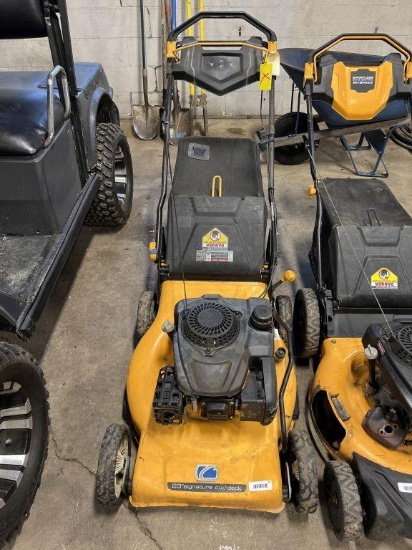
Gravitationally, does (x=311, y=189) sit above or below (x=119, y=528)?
above

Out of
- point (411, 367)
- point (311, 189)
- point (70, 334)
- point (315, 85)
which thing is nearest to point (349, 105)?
point (315, 85)

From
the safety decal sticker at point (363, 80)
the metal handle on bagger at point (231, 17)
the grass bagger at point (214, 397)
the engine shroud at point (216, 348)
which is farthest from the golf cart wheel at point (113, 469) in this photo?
the safety decal sticker at point (363, 80)

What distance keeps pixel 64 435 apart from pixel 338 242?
1655 mm

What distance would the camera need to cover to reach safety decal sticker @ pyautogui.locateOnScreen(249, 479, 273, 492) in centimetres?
164

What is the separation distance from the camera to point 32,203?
2150 mm

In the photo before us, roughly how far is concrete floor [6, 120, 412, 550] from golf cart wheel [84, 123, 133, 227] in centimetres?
17

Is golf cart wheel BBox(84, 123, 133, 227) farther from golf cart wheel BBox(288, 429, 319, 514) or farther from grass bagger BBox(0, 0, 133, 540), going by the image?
golf cart wheel BBox(288, 429, 319, 514)

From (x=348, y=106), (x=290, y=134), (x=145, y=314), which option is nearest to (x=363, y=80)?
(x=348, y=106)

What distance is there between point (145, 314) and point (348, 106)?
2126 mm

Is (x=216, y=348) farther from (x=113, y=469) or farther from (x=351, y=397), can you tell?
(x=351, y=397)

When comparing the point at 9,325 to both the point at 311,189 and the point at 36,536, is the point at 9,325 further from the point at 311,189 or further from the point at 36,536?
the point at 311,189

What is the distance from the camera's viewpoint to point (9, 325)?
1.88 meters

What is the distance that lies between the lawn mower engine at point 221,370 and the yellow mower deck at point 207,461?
0.12m

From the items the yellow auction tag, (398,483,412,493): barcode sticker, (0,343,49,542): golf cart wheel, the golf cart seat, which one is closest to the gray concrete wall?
the yellow auction tag
